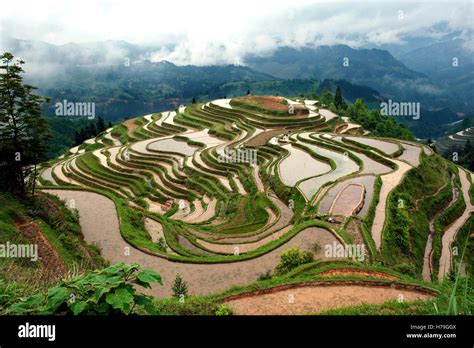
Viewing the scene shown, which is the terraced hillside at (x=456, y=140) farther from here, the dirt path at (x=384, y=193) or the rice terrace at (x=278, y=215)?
the dirt path at (x=384, y=193)

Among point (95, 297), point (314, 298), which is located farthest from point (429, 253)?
point (95, 297)

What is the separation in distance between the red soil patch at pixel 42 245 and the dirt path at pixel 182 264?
3096mm

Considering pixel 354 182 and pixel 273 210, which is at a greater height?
pixel 354 182

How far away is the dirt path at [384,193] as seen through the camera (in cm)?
1755

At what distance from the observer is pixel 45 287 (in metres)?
5.52

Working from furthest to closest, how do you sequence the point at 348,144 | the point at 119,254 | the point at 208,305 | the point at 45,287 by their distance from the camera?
1. the point at 348,144
2. the point at 119,254
3. the point at 208,305
4. the point at 45,287

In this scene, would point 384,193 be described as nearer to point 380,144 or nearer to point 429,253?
point 429,253

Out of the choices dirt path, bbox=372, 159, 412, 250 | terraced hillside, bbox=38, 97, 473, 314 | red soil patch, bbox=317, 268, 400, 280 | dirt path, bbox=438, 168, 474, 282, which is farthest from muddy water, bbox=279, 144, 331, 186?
red soil patch, bbox=317, 268, 400, 280

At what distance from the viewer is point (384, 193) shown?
22.1 metres

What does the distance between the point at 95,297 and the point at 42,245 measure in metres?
11.0

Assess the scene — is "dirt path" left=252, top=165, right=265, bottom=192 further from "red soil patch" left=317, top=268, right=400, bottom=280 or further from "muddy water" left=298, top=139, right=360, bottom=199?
"red soil patch" left=317, top=268, right=400, bottom=280
